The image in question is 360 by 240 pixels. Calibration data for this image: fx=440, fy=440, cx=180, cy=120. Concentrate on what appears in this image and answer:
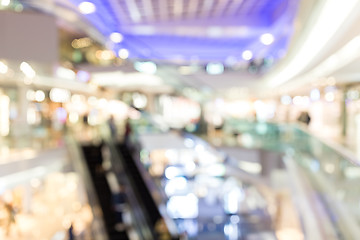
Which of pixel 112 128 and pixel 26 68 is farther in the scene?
pixel 112 128

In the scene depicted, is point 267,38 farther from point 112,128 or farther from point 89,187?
point 89,187

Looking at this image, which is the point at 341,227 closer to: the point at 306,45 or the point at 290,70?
the point at 306,45

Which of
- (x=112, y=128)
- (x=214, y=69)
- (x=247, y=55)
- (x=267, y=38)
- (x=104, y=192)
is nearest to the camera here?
→ (x=104, y=192)

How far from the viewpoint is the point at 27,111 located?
15.9 metres

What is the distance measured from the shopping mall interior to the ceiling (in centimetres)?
9

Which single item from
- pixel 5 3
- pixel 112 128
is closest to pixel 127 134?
pixel 112 128

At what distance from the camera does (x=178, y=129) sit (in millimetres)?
14094

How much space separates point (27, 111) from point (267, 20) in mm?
12206

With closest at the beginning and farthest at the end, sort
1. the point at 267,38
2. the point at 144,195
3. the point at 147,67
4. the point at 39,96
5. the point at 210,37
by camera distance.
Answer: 1. the point at 144,195
2. the point at 147,67
3. the point at 39,96
4. the point at 267,38
5. the point at 210,37

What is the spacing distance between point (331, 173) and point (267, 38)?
57.2 ft

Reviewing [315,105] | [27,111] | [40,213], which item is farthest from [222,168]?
[27,111]

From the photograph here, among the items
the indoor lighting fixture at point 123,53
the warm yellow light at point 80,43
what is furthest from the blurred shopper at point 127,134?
the warm yellow light at point 80,43

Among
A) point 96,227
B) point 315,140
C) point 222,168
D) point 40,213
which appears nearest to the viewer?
point 315,140

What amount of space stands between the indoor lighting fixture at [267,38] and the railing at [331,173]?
12.4 m
